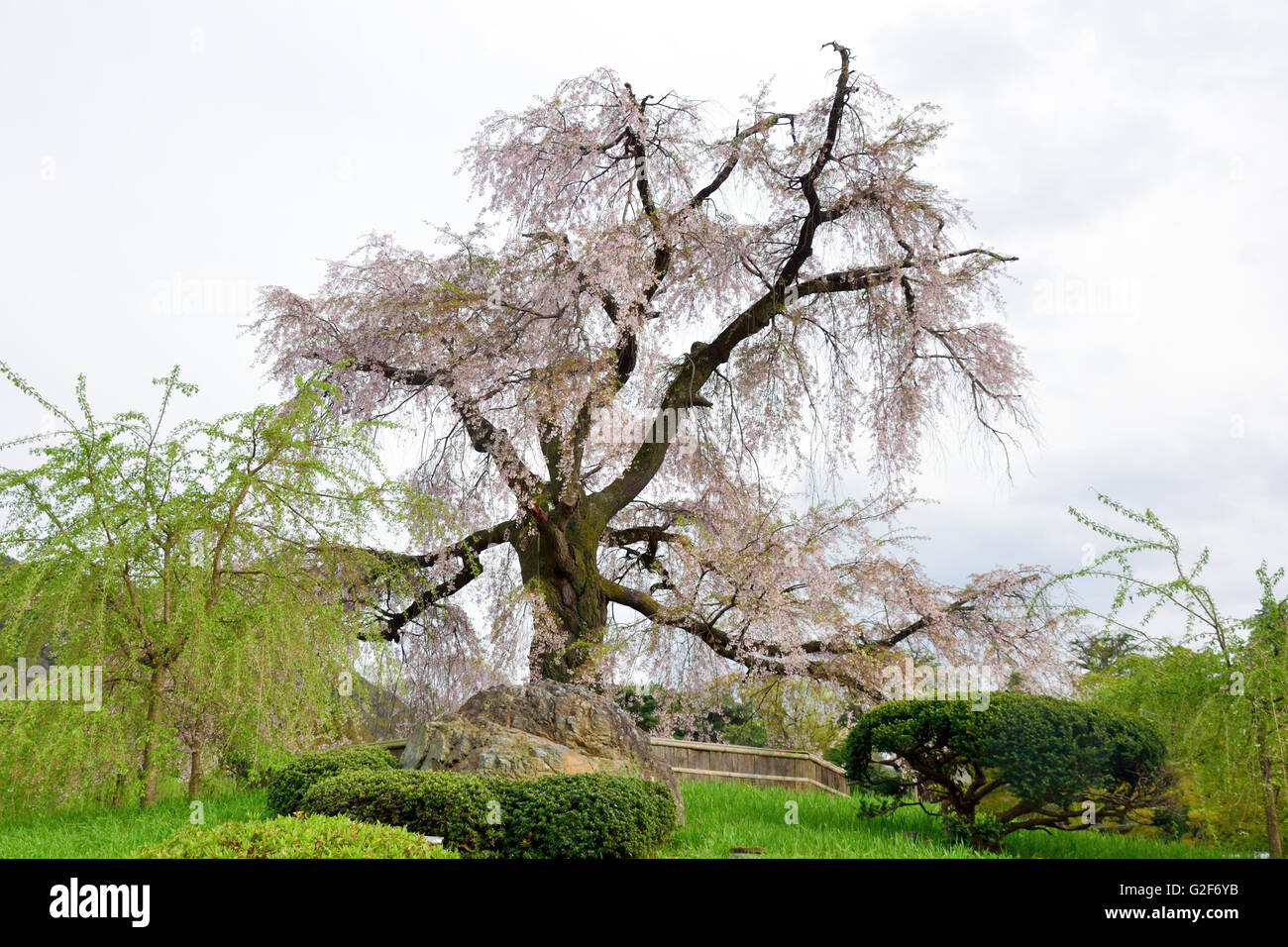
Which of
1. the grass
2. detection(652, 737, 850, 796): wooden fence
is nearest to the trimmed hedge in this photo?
the grass

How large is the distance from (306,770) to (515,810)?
258 cm

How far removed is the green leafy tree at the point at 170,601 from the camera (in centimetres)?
819

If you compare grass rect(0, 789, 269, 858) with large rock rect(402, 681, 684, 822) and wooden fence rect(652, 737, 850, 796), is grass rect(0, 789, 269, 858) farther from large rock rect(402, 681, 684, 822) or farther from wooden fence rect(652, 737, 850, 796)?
wooden fence rect(652, 737, 850, 796)

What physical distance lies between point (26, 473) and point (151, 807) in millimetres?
3213

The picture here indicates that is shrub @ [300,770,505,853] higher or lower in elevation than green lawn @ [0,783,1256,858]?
higher

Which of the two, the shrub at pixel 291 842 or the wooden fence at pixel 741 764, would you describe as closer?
the shrub at pixel 291 842

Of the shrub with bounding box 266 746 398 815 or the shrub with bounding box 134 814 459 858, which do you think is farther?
the shrub with bounding box 266 746 398 815

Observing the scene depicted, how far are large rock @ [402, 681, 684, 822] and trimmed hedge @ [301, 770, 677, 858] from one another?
708 mm

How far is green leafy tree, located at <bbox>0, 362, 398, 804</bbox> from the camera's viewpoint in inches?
322

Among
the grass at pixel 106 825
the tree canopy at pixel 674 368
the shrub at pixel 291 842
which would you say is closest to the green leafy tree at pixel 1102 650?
the tree canopy at pixel 674 368

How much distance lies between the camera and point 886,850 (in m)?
7.17

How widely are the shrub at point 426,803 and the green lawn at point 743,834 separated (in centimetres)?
129

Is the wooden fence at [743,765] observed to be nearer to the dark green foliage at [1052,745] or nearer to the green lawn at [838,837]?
the green lawn at [838,837]
